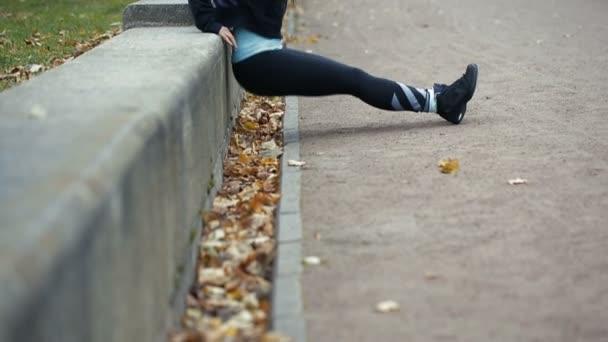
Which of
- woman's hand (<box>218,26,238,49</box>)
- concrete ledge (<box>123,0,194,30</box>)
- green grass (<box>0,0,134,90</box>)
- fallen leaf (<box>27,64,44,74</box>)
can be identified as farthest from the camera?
green grass (<box>0,0,134,90</box>)

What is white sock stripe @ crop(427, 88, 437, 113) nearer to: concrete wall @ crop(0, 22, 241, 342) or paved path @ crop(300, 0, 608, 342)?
paved path @ crop(300, 0, 608, 342)

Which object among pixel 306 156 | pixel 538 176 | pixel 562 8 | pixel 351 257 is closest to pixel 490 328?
pixel 351 257

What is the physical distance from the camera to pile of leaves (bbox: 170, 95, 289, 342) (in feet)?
13.7

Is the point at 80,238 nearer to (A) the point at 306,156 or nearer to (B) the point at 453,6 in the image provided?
(A) the point at 306,156

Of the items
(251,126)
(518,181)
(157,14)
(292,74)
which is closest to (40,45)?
(157,14)

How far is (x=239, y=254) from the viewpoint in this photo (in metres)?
5.07

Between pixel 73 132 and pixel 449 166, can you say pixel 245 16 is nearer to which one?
pixel 449 166

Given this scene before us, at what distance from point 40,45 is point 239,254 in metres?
6.02

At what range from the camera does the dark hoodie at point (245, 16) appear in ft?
22.6

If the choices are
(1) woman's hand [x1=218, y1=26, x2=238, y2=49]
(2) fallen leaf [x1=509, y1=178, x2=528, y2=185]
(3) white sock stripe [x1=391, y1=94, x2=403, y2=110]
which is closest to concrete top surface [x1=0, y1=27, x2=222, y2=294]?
(1) woman's hand [x1=218, y1=26, x2=238, y2=49]

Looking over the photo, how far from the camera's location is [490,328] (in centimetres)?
394

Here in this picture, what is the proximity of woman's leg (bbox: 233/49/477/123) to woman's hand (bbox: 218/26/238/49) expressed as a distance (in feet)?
0.57

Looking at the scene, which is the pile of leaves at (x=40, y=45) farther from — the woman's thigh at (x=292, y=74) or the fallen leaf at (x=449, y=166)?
the fallen leaf at (x=449, y=166)

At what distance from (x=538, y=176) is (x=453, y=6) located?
39.1ft
